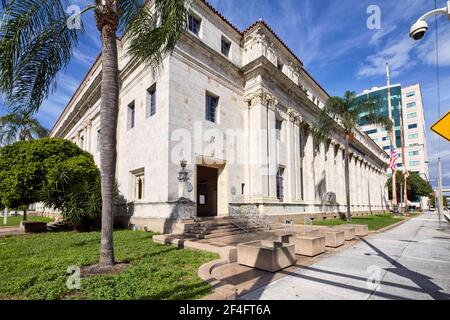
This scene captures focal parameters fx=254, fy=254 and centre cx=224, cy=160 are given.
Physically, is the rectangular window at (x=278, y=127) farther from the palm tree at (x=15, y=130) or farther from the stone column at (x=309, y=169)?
the palm tree at (x=15, y=130)

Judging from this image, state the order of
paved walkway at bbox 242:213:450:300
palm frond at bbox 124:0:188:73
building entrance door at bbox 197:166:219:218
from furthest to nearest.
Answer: building entrance door at bbox 197:166:219:218 < palm frond at bbox 124:0:188:73 < paved walkway at bbox 242:213:450:300

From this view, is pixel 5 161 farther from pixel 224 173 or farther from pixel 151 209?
pixel 224 173

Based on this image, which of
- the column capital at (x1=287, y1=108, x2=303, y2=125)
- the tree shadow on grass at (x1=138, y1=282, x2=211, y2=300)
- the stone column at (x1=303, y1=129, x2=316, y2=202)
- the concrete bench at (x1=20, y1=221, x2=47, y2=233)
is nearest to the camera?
the tree shadow on grass at (x1=138, y1=282, x2=211, y2=300)

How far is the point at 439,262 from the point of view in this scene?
8.22m

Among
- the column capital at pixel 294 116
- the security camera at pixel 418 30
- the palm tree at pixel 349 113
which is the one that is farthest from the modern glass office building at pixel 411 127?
the security camera at pixel 418 30

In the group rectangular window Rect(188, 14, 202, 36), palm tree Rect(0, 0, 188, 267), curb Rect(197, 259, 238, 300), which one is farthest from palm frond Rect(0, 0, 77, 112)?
rectangular window Rect(188, 14, 202, 36)

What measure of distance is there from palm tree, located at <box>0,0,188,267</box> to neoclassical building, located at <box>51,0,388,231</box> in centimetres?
597

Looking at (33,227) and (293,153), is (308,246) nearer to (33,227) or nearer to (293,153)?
(293,153)

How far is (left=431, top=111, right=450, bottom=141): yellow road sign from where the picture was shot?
16.2 feet

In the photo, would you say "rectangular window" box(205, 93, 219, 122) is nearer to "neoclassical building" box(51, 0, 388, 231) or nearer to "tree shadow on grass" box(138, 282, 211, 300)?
"neoclassical building" box(51, 0, 388, 231)

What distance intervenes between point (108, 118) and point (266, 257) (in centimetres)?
581

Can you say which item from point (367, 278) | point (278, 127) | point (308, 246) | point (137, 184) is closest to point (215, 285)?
point (367, 278)

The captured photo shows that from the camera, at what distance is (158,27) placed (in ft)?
27.7

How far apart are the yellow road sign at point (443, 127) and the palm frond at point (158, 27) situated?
7012 mm
